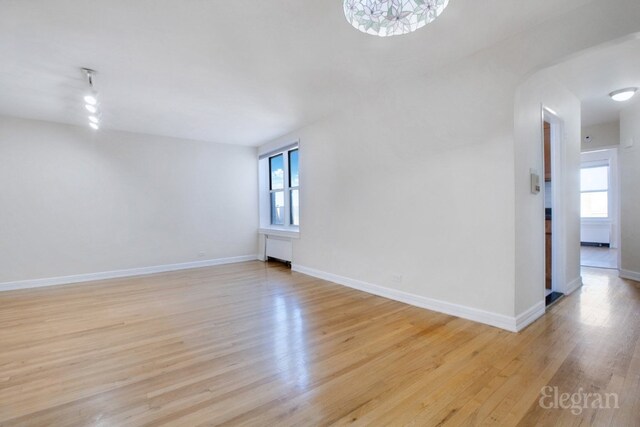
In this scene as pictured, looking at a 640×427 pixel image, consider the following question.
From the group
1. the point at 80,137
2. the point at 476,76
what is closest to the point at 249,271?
the point at 80,137

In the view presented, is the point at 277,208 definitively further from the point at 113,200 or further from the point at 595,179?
the point at 595,179

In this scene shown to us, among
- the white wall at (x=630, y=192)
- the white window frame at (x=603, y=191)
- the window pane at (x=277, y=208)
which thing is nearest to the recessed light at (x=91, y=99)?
the window pane at (x=277, y=208)

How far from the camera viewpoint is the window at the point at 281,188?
5918 millimetres

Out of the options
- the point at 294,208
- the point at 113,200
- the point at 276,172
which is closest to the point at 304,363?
the point at 294,208

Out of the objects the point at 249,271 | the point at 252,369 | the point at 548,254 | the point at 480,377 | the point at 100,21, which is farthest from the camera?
the point at 249,271

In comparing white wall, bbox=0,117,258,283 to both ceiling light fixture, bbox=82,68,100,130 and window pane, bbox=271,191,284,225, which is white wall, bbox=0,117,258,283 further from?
ceiling light fixture, bbox=82,68,100,130

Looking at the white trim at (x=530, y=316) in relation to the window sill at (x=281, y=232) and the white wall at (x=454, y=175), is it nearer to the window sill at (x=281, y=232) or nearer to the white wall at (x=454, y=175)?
the white wall at (x=454, y=175)

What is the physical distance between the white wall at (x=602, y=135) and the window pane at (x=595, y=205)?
3171 millimetres

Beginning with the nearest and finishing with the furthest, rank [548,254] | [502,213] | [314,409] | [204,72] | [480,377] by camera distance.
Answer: [314,409]
[480,377]
[502,213]
[204,72]
[548,254]

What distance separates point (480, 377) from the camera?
6.31 feet

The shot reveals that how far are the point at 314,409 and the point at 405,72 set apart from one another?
127 inches

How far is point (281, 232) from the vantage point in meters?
5.87

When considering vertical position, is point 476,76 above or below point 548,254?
above

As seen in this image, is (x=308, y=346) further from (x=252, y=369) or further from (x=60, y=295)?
(x=60, y=295)
